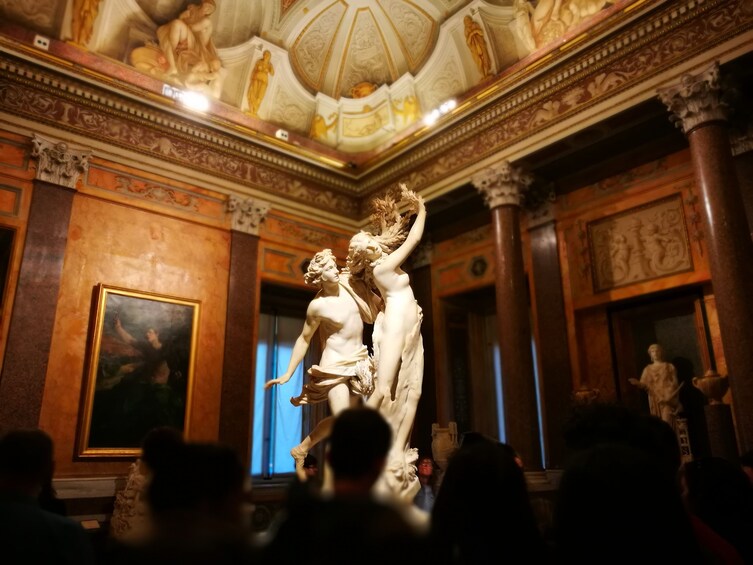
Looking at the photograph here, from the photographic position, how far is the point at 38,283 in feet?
26.2

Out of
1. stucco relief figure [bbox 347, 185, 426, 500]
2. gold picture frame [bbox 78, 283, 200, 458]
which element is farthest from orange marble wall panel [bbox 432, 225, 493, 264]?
stucco relief figure [bbox 347, 185, 426, 500]

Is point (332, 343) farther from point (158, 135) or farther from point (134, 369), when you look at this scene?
point (158, 135)

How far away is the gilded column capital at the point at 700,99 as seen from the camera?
275 inches

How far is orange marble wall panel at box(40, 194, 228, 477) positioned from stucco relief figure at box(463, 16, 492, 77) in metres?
5.35

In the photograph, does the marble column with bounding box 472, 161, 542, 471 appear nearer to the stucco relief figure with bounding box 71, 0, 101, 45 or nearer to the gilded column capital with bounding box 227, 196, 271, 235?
the gilded column capital with bounding box 227, 196, 271, 235

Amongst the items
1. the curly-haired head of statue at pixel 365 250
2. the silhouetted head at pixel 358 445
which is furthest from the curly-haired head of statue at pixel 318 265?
the silhouetted head at pixel 358 445

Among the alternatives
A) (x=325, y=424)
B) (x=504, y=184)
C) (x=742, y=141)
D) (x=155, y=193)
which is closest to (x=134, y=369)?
(x=155, y=193)

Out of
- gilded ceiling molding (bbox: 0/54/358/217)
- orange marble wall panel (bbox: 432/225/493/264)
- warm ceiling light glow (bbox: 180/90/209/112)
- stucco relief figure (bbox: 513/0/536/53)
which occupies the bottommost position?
orange marble wall panel (bbox: 432/225/493/264)

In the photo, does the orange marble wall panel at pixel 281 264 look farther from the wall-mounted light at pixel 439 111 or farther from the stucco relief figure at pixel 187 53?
the wall-mounted light at pixel 439 111

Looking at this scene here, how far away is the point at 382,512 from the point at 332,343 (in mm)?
3603

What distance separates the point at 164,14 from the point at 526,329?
25.8 ft

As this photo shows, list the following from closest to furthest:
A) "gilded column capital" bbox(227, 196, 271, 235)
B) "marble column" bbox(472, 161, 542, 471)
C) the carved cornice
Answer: the carved cornice
"marble column" bbox(472, 161, 542, 471)
"gilded column capital" bbox(227, 196, 271, 235)

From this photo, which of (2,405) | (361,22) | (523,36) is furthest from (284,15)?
(2,405)

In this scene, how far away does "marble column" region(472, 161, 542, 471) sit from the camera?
8297mm
